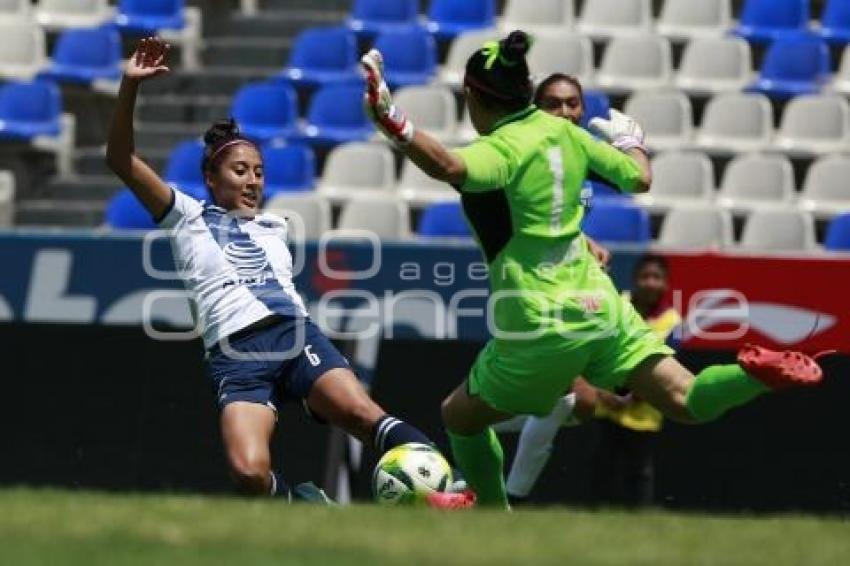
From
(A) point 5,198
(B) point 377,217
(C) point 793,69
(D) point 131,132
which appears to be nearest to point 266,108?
(B) point 377,217

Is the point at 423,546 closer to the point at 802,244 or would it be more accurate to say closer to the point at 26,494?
the point at 26,494

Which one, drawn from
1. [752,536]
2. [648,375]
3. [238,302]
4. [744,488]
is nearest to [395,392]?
[744,488]

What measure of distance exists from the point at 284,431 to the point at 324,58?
5.78 meters

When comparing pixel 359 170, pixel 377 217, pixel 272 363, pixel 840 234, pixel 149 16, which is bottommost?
pixel 377 217

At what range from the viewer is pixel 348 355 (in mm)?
13211

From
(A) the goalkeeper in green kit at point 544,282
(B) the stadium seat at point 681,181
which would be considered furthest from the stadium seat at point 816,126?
(A) the goalkeeper in green kit at point 544,282

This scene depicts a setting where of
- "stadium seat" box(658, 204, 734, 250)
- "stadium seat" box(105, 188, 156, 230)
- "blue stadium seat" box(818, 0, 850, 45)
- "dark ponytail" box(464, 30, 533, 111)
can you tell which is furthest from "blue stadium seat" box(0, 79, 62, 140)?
"dark ponytail" box(464, 30, 533, 111)

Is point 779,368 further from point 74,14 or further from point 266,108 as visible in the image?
point 74,14

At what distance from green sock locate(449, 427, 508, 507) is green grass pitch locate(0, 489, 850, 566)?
1417mm

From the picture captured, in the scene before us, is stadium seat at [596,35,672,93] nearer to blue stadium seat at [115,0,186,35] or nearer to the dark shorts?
blue stadium seat at [115,0,186,35]

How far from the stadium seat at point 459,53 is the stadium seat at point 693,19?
4.85 feet

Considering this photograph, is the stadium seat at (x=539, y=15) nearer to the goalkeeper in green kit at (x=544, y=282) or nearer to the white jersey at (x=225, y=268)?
the white jersey at (x=225, y=268)

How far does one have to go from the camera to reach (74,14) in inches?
754

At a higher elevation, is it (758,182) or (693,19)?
(693,19)
